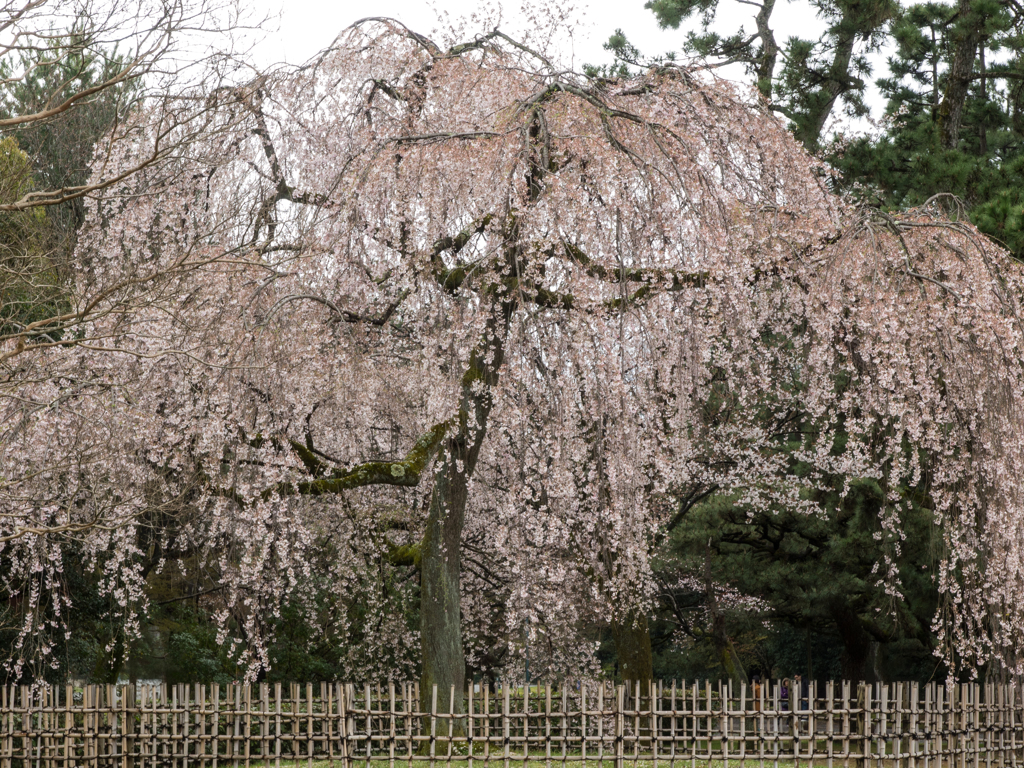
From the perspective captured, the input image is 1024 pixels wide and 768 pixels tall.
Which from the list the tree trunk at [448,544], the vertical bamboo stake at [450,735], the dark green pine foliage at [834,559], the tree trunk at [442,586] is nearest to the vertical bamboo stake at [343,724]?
the vertical bamboo stake at [450,735]

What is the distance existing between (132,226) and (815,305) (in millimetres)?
5981

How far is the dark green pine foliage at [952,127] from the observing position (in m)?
11.1

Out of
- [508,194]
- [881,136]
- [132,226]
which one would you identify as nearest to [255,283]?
[132,226]

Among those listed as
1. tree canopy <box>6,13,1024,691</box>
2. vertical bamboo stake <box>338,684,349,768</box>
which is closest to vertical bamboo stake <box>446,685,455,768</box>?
vertical bamboo stake <box>338,684,349,768</box>

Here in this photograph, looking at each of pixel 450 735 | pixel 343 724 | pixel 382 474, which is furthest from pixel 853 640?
pixel 343 724

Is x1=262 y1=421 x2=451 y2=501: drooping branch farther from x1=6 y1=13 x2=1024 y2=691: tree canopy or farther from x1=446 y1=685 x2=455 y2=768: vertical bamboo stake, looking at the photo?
x1=446 y1=685 x2=455 y2=768: vertical bamboo stake

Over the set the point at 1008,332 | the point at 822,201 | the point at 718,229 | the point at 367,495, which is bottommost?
the point at 367,495

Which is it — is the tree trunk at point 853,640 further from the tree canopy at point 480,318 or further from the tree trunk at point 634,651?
the tree canopy at point 480,318

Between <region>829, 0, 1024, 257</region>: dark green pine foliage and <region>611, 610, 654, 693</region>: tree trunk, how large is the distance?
5.85 metres

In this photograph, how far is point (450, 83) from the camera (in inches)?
334

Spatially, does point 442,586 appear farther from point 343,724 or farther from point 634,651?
point 634,651

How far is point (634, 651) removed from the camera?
37.1ft

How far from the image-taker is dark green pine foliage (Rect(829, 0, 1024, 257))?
11.1m

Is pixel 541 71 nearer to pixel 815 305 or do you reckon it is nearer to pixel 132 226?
pixel 815 305
